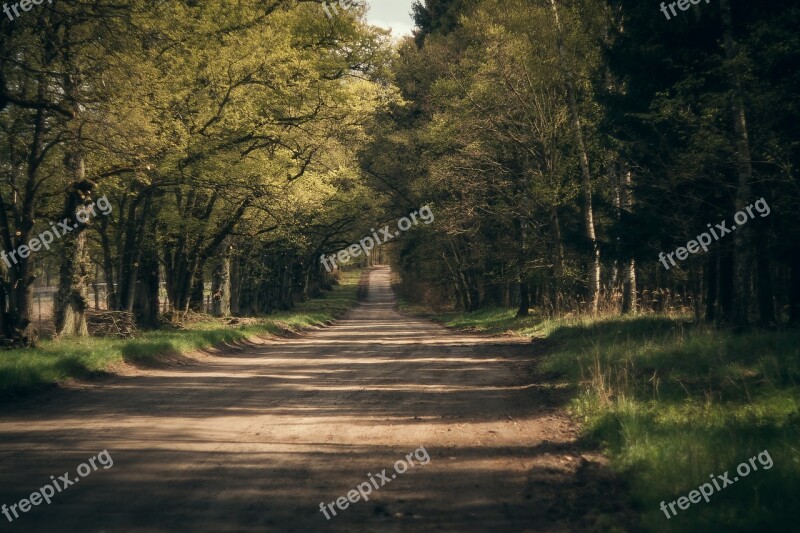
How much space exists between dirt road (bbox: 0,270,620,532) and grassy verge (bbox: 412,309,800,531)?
473 millimetres

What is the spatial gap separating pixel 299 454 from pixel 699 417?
4671mm

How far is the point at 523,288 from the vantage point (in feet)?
98.3

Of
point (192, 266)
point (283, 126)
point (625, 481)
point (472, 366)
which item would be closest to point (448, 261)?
point (192, 266)

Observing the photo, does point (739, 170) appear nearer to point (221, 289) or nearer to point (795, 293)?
point (795, 293)

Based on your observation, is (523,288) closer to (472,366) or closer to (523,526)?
(472,366)

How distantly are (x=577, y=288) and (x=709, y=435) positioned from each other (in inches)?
893

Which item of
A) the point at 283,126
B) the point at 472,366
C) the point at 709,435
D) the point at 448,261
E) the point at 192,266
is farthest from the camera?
the point at 448,261

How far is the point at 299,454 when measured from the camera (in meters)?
7.31

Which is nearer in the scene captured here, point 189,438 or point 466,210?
point 189,438

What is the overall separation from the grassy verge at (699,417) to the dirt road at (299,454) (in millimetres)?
473

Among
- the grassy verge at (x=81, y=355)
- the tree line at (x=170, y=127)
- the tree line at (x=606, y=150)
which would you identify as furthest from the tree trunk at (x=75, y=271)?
the tree line at (x=606, y=150)

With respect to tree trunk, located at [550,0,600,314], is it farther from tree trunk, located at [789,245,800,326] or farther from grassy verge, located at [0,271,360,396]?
grassy verge, located at [0,271,360,396]

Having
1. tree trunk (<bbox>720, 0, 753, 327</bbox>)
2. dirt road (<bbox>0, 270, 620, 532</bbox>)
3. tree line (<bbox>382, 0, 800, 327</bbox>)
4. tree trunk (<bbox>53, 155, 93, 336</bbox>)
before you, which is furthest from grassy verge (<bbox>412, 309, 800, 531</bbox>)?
tree trunk (<bbox>53, 155, 93, 336</bbox>)

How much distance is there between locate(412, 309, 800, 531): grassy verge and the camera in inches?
210
